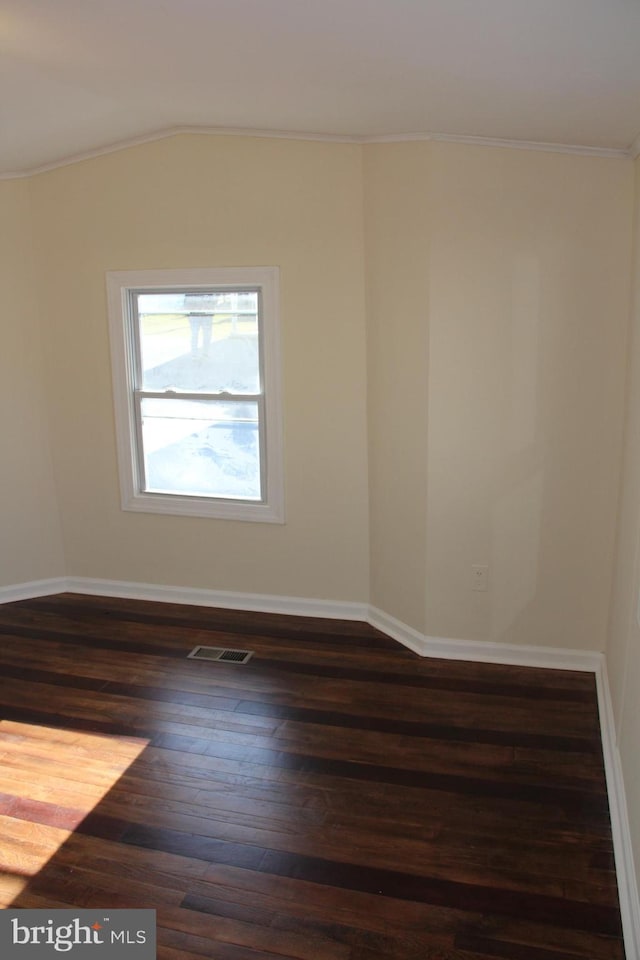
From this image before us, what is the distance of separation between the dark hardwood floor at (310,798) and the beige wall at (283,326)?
59 centimetres

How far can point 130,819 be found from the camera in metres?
2.96

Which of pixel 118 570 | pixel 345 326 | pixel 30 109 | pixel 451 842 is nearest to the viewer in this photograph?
pixel 451 842

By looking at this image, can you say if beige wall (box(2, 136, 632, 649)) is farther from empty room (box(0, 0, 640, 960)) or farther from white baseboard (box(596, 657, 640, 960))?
white baseboard (box(596, 657, 640, 960))

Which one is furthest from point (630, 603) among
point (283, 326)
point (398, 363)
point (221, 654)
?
point (283, 326)

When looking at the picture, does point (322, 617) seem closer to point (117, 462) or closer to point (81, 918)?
point (117, 462)

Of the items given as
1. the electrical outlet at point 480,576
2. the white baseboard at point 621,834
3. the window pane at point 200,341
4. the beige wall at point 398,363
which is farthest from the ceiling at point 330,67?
the white baseboard at point 621,834

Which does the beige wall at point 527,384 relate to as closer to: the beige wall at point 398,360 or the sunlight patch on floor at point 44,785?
the beige wall at point 398,360

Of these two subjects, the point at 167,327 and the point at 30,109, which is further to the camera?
the point at 167,327

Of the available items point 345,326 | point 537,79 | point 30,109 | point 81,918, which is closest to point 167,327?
point 345,326

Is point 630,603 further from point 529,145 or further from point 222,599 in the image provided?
point 222,599

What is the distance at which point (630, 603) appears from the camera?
301 centimetres

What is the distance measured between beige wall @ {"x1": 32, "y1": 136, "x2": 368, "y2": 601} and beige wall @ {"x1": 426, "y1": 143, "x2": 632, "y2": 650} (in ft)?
2.05

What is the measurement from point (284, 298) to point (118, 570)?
2062 millimetres

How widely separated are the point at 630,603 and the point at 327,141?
107 inches
